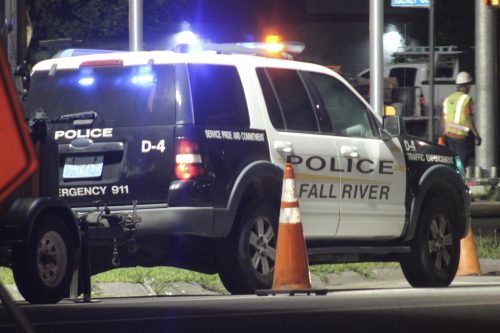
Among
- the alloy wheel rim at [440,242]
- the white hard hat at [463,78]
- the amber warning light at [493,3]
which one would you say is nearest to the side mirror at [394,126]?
the alloy wheel rim at [440,242]

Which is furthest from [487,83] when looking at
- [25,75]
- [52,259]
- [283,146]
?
[52,259]

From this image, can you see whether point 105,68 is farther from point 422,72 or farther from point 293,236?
point 422,72

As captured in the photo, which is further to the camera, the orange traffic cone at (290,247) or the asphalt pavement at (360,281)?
the asphalt pavement at (360,281)

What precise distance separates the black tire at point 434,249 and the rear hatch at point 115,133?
8.68ft

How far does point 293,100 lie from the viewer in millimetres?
8445

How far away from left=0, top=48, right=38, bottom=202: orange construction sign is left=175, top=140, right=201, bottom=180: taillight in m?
3.70

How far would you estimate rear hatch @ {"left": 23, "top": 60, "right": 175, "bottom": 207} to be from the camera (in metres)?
7.41

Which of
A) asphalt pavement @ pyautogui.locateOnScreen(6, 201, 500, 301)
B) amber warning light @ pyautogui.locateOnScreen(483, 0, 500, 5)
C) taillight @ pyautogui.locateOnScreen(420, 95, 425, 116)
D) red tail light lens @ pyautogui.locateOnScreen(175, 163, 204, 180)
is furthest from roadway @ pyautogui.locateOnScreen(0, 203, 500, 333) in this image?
taillight @ pyautogui.locateOnScreen(420, 95, 425, 116)

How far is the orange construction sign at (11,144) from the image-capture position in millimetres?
3531

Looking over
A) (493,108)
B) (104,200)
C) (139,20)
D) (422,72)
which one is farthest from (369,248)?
(422,72)

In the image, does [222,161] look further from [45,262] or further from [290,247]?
[45,262]

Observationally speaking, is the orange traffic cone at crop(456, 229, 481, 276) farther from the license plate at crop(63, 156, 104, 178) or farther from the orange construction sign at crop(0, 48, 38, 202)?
the orange construction sign at crop(0, 48, 38, 202)

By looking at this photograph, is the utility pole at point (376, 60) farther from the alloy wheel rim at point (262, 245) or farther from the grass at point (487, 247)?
the alloy wheel rim at point (262, 245)

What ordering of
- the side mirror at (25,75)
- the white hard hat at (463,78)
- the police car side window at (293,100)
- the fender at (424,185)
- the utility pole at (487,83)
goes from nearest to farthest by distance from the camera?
1. the side mirror at (25,75)
2. the police car side window at (293,100)
3. the fender at (424,185)
4. the utility pole at (487,83)
5. the white hard hat at (463,78)
